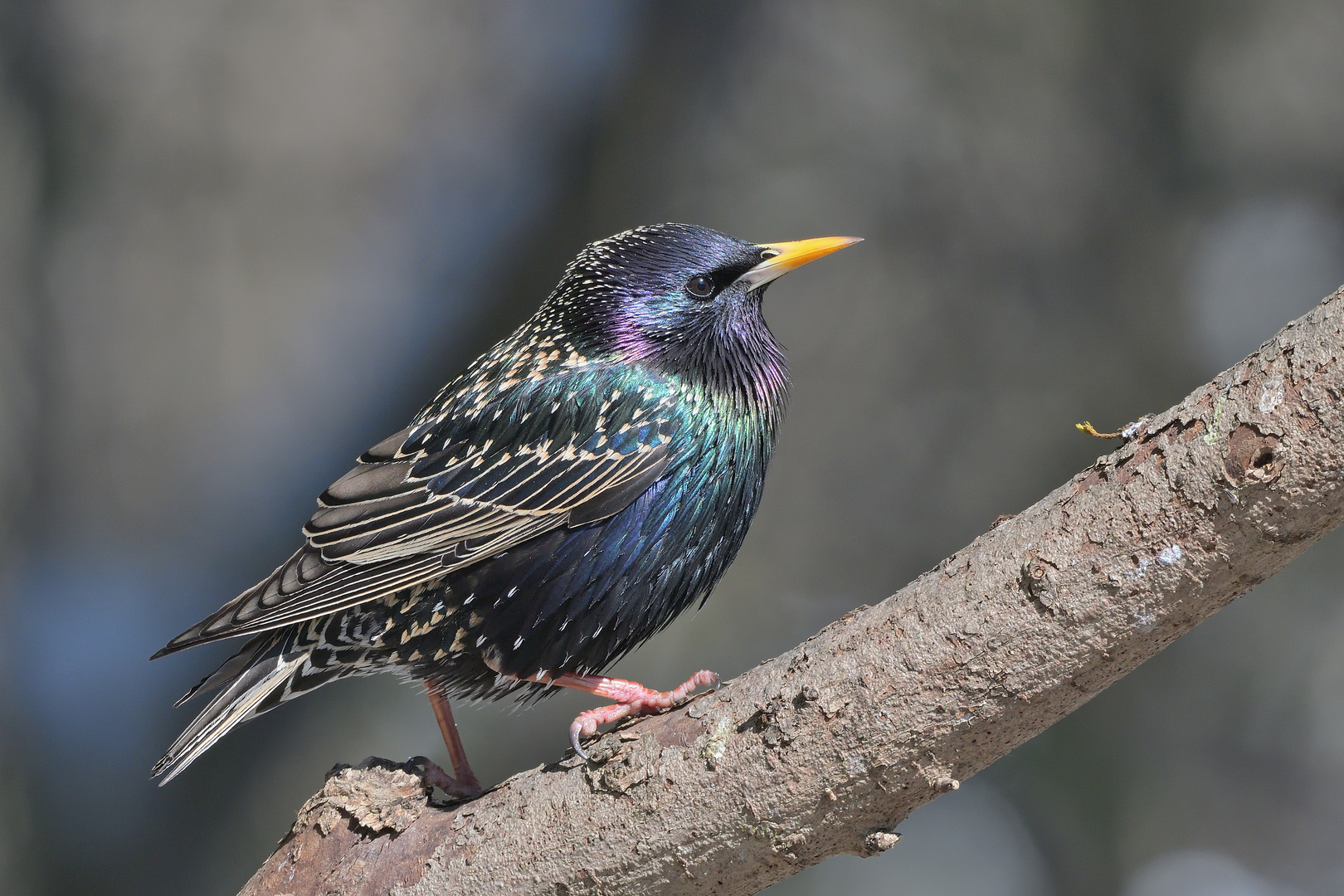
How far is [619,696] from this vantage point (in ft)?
9.30

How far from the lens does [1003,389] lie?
533 cm

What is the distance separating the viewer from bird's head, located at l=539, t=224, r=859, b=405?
305 centimetres

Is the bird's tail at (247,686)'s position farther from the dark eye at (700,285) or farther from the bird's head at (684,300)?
the dark eye at (700,285)

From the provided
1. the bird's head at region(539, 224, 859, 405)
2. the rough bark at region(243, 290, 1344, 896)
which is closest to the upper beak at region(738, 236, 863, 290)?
the bird's head at region(539, 224, 859, 405)

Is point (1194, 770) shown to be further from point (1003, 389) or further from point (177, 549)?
point (177, 549)

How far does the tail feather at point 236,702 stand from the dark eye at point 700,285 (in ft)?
4.73

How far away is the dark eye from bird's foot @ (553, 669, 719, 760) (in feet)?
3.50

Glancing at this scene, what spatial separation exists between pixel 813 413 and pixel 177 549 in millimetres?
3469

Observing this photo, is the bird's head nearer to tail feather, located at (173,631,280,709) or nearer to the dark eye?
the dark eye

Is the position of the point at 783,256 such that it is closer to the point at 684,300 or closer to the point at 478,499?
the point at 684,300

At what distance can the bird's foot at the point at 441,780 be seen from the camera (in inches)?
104

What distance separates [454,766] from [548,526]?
76cm

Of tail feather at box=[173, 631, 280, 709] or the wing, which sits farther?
tail feather at box=[173, 631, 280, 709]

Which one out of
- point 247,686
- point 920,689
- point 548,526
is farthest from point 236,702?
point 920,689
